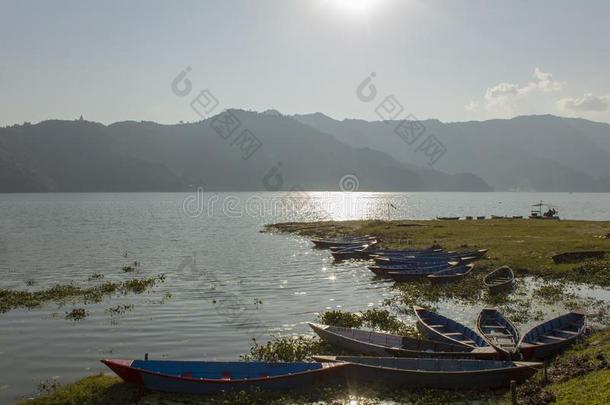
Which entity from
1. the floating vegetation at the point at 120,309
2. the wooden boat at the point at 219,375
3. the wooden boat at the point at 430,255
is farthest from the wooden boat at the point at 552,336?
the floating vegetation at the point at 120,309

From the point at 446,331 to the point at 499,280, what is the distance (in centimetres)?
1612

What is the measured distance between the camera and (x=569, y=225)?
251ft

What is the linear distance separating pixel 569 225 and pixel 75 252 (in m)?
73.3

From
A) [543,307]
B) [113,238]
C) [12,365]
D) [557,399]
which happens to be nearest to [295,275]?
[543,307]

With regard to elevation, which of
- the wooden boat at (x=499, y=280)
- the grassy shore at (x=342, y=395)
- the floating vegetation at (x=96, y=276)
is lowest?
the grassy shore at (x=342, y=395)

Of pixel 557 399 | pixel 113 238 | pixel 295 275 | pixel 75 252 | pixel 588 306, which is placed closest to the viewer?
pixel 557 399

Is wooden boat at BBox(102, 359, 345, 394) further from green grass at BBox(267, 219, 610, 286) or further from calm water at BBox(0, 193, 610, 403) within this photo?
green grass at BBox(267, 219, 610, 286)

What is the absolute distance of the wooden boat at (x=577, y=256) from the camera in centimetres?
4409

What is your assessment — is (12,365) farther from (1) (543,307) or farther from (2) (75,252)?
(2) (75,252)

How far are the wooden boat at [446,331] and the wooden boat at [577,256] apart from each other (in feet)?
76.3

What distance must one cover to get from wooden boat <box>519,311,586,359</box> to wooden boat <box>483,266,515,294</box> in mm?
9687

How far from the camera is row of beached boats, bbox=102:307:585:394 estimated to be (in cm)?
1881

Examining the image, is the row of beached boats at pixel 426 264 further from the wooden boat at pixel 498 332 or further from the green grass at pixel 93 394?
the green grass at pixel 93 394

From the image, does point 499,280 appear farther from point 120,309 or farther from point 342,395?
point 120,309
